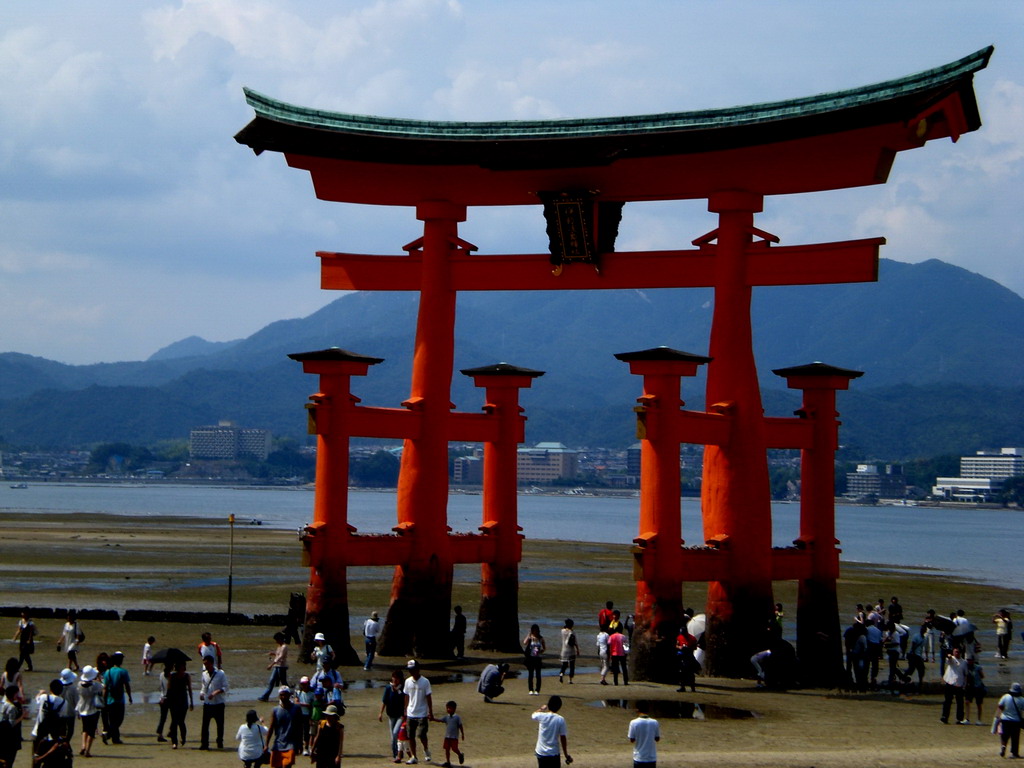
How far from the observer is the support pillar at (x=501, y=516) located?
31.6 m

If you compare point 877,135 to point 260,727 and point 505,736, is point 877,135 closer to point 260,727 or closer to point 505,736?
point 505,736

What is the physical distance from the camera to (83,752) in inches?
753

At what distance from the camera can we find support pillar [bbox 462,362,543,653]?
31.6 metres

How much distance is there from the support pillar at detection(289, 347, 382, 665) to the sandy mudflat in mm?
1276

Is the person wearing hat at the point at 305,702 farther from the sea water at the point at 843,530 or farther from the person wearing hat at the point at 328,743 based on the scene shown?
the sea water at the point at 843,530

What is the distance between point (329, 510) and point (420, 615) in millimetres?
3291

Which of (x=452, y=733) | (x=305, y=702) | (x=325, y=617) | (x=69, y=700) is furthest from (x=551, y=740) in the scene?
(x=325, y=617)

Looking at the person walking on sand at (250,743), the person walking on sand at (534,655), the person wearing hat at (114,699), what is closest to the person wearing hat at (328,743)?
the person walking on sand at (250,743)

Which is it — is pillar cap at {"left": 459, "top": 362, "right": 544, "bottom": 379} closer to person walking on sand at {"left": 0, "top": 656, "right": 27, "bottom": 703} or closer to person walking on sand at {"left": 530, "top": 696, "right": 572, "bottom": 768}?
person walking on sand at {"left": 0, "top": 656, "right": 27, "bottom": 703}

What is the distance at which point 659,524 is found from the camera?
26.7 metres

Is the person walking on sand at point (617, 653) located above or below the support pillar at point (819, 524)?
below

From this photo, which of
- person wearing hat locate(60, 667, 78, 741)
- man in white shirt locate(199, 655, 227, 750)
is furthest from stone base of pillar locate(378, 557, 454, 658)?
person wearing hat locate(60, 667, 78, 741)

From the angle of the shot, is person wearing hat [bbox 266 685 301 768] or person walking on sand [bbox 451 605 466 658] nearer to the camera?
person wearing hat [bbox 266 685 301 768]

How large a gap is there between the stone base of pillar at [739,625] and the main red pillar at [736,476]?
0.07 ft
